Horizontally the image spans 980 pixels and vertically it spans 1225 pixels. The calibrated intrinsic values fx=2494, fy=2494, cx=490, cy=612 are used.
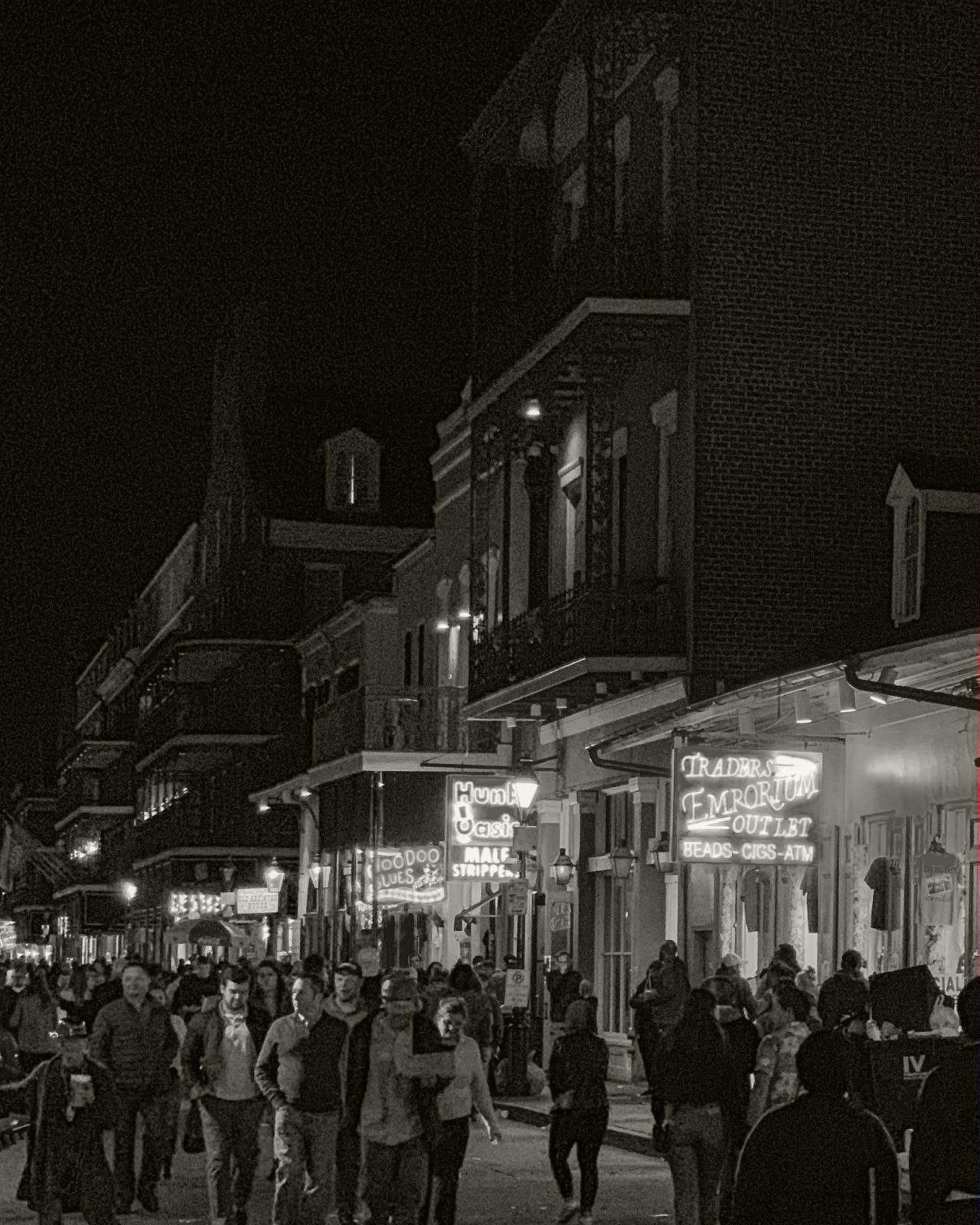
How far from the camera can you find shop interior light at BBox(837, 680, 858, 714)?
21.6 m

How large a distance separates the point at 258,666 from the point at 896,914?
136ft

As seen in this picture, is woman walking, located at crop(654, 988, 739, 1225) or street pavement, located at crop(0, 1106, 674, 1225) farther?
street pavement, located at crop(0, 1106, 674, 1225)

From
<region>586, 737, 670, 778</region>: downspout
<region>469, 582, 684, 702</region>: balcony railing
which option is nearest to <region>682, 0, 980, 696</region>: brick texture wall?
<region>469, 582, 684, 702</region>: balcony railing

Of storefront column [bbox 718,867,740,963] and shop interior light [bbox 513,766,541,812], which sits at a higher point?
shop interior light [bbox 513,766,541,812]

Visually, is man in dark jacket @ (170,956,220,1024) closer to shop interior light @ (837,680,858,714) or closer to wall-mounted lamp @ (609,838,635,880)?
wall-mounted lamp @ (609,838,635,880)

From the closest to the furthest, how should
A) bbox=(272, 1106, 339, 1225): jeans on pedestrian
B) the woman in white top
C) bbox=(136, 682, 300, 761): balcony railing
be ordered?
bbox=(272, 1106, 339, 1225): jeans on pedestrian, the woman in white top, bbox=(136, 682, 300, 761): balcony railing

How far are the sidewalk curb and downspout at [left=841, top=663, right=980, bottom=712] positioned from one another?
4.27 m

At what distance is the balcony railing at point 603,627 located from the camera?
27.3 m

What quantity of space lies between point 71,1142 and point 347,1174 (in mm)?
2244

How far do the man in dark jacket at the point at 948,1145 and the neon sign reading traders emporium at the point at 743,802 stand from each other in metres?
14.1

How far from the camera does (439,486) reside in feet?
134

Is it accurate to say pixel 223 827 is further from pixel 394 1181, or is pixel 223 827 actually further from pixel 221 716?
pixel 394 1181

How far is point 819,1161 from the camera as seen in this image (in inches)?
314

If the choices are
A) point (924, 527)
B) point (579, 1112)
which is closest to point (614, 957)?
point (924, 527)
